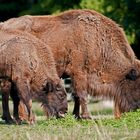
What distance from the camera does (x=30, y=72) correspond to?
16.8 m

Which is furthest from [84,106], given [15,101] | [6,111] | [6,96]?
[6,96]

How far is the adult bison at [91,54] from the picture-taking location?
18.8 m

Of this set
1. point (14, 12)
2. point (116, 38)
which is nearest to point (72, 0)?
point (14, 12)

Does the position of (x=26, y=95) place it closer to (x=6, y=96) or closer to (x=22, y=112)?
(x=6, y=96)

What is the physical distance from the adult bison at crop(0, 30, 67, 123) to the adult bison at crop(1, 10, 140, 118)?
1309 millimetres

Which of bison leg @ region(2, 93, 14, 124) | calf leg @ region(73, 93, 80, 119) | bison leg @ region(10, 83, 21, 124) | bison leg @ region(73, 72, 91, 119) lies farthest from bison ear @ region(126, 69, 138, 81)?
bison leg @ region(2, 93, 14, 124)

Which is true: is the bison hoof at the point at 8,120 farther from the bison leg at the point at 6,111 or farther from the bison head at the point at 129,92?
the bison head at the point at 129,92

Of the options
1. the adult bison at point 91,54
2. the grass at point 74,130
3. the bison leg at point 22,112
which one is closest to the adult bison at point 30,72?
the grass at point 74,130

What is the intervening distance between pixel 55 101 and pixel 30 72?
3.60 ft

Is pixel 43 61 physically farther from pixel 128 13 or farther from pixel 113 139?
pixel 128 13

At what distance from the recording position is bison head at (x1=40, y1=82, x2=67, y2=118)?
17406mm

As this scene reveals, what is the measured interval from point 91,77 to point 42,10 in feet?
64.3

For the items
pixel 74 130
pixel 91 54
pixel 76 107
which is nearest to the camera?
pixel 74 130

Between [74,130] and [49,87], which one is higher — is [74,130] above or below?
below
